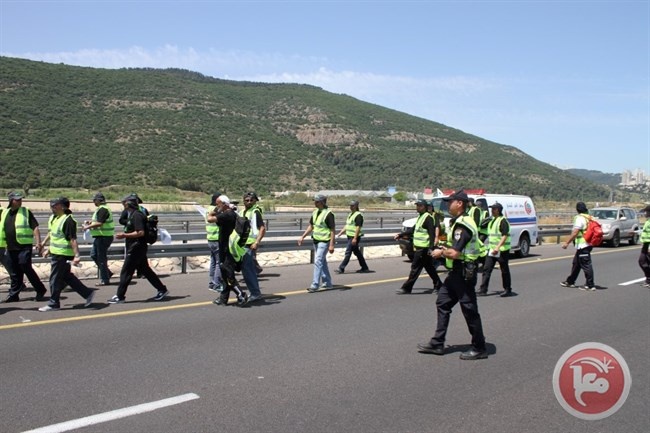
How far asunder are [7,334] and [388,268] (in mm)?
10020

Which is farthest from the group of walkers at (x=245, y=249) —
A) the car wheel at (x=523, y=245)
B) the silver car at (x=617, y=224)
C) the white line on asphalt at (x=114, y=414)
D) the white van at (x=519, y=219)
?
the silver car at (x=617, y=224)

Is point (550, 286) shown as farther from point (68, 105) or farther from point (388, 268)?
point (68, 105)

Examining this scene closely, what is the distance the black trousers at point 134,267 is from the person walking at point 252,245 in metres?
1.43

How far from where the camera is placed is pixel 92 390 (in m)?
5.30

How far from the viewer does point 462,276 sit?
21.9 ft

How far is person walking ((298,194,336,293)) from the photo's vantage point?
11164 mm

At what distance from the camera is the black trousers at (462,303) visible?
6637mm

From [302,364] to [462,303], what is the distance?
189 centimetres

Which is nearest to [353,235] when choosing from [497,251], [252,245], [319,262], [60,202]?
[319,262]

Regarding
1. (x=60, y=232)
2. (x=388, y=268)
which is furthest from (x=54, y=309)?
(x=388, y=268)

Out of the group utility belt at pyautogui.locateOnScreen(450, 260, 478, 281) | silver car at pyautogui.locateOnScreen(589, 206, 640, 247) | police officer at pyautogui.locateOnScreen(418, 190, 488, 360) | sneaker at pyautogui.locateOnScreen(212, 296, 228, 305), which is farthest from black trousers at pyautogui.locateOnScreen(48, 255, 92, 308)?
silver car at pyautogui.locateOnScreen(589, 206, 640, 247)

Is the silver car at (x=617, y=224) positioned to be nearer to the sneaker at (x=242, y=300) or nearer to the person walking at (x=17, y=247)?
the sneaker at (x=242, y=300)

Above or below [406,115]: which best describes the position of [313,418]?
below

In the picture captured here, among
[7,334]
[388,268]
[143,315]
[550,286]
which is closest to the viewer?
[7,334]
